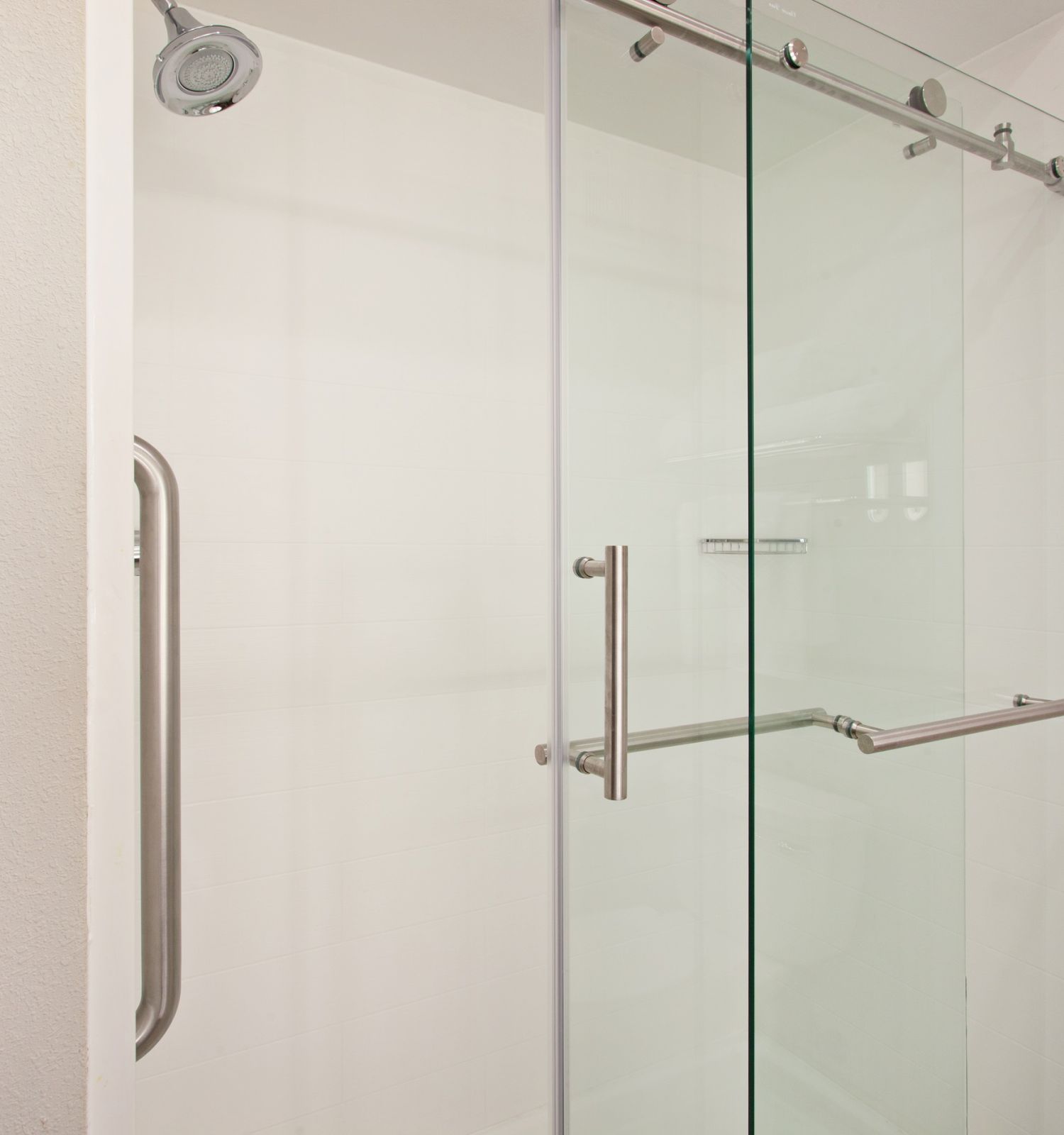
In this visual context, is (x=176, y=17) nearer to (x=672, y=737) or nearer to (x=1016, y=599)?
(x=672, y=737)

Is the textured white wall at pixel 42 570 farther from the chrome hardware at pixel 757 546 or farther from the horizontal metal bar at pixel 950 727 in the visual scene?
the horizontal metal bar at pixel 950 727

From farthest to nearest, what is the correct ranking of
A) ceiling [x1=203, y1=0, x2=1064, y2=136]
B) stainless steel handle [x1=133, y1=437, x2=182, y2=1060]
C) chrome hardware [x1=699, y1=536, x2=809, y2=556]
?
1. ceiling [x1=203, y1=0, x2=1064, y2=136]
2. chrome hardware [x1=699, y1=536, x2=809, y2=556]
3. stainless steel handle [x1=133, y1=437, x2=182, y2=1060]

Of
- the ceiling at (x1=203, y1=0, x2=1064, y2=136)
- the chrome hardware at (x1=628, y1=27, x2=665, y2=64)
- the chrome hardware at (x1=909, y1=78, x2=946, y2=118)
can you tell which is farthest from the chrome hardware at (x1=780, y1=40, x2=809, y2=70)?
the ceiling at (x1=203, y1=0, x2=1064, y2=136)

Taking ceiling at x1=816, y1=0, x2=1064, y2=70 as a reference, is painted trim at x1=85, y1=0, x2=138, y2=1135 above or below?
below

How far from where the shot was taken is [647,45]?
948mm

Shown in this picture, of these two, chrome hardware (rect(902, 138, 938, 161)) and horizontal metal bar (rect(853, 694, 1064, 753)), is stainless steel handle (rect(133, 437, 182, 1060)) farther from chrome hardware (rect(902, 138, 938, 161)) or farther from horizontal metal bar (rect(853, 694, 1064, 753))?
chrome hardware (rect(902, 138, 938, 161))

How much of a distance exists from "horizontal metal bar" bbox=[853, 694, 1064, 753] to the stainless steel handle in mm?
820

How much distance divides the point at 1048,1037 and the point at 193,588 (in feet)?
6.09

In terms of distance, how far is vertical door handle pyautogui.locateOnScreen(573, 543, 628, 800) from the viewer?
0.90 meters

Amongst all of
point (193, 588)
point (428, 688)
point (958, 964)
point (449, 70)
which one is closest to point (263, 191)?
point (449, 70)

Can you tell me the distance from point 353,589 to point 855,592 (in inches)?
39.0

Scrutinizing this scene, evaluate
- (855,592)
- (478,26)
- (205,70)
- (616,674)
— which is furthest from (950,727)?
(478,26)

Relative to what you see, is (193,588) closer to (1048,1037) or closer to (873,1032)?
(873,1032)

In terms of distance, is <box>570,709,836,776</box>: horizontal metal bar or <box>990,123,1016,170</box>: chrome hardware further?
<box>990,123,1016,170</box>: chrome hardware
